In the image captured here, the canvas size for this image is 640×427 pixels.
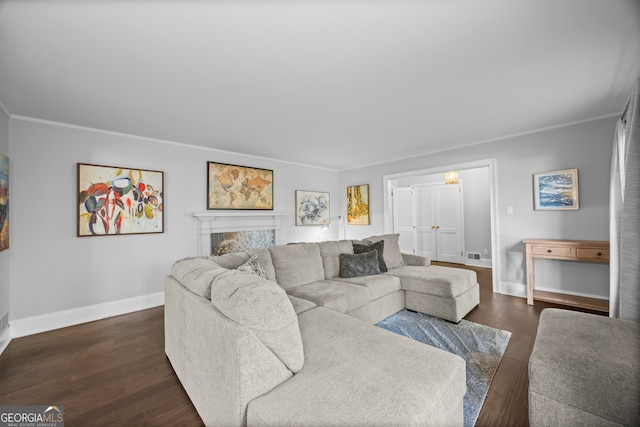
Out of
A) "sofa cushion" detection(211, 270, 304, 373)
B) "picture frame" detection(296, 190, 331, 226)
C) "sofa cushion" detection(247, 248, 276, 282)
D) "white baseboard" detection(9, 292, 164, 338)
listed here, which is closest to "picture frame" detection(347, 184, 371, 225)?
"picture frame" detection(296, 190, 331, 226)

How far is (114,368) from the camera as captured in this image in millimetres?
2168

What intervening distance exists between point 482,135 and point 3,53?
512 cm

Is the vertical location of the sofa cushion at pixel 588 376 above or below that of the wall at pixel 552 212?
below

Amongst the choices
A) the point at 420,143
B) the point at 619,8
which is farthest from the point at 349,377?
the point at 420,143

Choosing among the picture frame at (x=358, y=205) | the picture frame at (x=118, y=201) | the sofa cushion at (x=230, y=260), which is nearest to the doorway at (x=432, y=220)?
the picture frame at (x=358, y=205)

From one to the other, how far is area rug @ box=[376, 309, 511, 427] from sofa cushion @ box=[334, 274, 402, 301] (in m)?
0.31

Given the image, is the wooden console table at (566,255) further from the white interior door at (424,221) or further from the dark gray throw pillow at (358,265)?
the white interior door at (424,221)

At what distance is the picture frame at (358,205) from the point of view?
5.98 m

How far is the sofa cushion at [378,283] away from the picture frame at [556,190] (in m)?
2.45

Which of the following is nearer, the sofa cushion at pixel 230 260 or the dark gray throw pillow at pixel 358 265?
the sofa cushion at pixel 230 260

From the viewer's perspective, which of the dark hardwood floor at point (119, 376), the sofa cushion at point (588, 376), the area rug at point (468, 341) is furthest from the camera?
the area rug at point (468, 341)

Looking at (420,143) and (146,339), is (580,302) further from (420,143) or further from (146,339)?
(146,339)

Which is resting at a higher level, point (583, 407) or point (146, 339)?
point (583, 407)

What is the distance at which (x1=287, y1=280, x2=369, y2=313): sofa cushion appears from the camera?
2.43 metres
